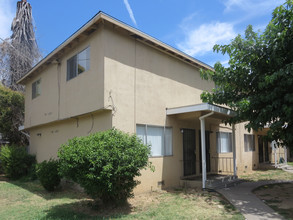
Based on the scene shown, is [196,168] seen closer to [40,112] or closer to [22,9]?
[40,112]

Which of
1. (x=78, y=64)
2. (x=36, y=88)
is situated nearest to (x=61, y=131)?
(x=78, y=64)

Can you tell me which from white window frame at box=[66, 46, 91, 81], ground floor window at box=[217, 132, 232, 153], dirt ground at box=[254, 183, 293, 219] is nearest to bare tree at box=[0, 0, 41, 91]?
white window frame at box=[66, 46, 91, 81]

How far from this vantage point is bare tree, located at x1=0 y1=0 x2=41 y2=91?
70.0 ft

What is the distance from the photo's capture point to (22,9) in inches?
965

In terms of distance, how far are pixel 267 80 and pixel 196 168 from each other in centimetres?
578

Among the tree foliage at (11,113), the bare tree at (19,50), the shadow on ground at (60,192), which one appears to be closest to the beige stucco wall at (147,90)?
the shadow on ground at (60,192)

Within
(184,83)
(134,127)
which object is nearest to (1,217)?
(134,127)

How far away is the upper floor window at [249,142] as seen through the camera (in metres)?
16.2

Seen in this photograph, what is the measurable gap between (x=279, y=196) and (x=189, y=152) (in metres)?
3.91

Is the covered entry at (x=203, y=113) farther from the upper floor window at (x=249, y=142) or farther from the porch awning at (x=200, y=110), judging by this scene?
the upper floor window at (x=249, y=142)

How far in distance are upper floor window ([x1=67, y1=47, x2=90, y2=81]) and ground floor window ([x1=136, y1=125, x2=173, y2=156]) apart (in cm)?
318

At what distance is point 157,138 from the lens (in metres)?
9.70

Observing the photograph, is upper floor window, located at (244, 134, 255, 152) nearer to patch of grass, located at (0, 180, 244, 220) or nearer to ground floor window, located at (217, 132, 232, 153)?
ground floor window, located at (217, 132, 232, 153)

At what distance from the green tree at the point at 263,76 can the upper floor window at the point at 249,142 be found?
8.19 metres
